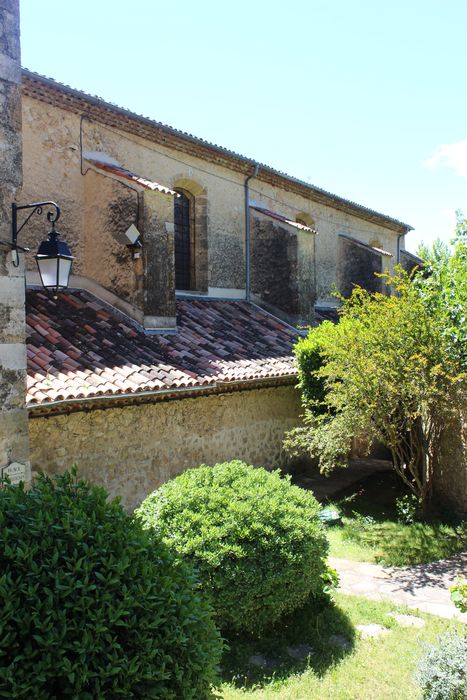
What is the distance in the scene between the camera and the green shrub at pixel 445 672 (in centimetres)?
385

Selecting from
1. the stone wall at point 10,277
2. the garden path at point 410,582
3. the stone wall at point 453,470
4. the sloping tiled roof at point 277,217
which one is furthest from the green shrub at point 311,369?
the stone wall at point 10,277

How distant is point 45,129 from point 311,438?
23.4ft

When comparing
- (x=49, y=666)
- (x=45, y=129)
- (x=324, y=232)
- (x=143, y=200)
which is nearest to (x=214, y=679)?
(x=49, y=666)

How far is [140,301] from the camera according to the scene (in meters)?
9.82

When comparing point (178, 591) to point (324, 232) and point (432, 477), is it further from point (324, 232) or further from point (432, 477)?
point (324, 232)

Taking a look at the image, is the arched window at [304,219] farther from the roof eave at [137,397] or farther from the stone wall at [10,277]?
the stone wall at [10,277]

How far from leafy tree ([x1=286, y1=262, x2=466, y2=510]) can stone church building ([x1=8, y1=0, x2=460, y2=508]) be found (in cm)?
171

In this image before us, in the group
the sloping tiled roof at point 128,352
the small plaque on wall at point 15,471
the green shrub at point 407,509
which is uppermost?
the sloping tiled roof at point 128,352

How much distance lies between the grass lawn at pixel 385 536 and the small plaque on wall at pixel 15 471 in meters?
4.60

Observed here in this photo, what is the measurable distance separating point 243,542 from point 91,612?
2.54 m

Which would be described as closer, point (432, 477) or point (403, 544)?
point (403, 544)

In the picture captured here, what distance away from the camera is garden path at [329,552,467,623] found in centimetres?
620

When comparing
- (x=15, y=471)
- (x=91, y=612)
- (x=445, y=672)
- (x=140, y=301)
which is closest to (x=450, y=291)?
(x=140, y=301)

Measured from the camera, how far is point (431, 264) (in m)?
9.95
